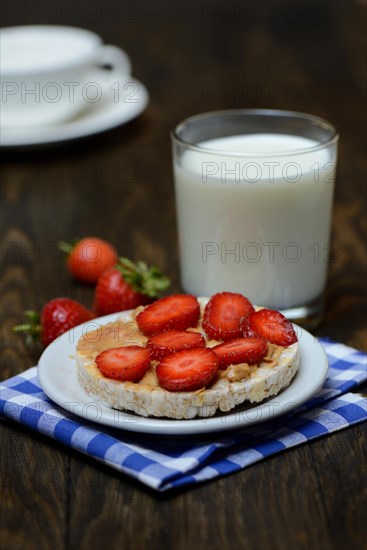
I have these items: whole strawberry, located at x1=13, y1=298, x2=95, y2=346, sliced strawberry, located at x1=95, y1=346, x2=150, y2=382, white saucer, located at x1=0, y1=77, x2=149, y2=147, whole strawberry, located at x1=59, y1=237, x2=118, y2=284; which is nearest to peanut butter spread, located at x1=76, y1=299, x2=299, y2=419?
sliced strawberry, located at x1=95, y1=346, x2=150, y2=382

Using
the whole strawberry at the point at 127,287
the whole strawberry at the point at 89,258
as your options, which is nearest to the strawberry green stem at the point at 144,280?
the whole strawberry at the point at 127,287

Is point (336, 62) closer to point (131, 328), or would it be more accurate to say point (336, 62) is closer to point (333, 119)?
point (333, 119)

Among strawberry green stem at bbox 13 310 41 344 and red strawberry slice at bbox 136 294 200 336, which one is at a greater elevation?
red strawberry slice at bbox 136 294 200 336

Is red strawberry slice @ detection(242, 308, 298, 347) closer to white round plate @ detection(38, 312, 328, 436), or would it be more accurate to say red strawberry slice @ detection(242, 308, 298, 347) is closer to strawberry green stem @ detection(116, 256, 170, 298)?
white round plate @ detection(38, 312, 328, 436)

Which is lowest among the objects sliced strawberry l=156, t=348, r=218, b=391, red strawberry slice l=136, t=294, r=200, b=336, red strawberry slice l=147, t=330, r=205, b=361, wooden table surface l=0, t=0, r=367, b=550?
wooden table surface l=0, t=0, r=367, b=550

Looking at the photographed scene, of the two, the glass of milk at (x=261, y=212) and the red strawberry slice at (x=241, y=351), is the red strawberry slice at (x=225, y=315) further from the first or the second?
the glass of milk at (x=261, y=212)

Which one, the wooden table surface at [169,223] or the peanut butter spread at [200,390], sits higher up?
the peanut butter spread at [200,390]

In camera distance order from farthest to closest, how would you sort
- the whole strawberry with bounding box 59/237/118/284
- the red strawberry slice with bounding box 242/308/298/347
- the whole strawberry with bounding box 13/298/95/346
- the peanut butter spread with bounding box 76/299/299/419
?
the whole strawberry with bounding box 59/237/118/284
the whole strawberry with bounding box 13/298/95/346
the red strawberry slice with bounding box 242/308/298/347
the peanut butter spread with bounding box 76/299/299/419
